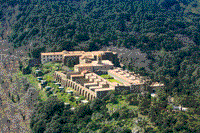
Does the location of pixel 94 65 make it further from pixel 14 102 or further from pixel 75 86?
pixel 14 102

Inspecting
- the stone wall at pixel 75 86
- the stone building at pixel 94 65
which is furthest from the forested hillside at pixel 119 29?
the stone wall at pixel 75 86

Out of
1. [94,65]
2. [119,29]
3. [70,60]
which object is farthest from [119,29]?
[94,65]

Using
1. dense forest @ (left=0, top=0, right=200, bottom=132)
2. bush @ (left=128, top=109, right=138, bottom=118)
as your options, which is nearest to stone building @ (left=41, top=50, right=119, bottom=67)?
dense forest @ (left=0, top=0, right=200, bottom=132)

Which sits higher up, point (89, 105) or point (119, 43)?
point (119, 43)

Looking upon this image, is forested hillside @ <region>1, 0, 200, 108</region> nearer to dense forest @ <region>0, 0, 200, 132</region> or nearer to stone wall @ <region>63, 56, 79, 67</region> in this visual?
dense forest @ <region>0, 0, 200, 132</region>

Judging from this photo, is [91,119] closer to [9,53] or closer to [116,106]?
[116,106]

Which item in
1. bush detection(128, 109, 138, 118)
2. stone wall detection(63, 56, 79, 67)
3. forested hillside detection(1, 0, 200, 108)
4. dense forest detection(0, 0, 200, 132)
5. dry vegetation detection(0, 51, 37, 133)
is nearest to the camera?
bush detection(128, 109, 138, 118)

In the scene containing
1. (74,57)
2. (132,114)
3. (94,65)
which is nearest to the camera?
(132,114)

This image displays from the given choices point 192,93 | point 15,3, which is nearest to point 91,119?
point 192,93
